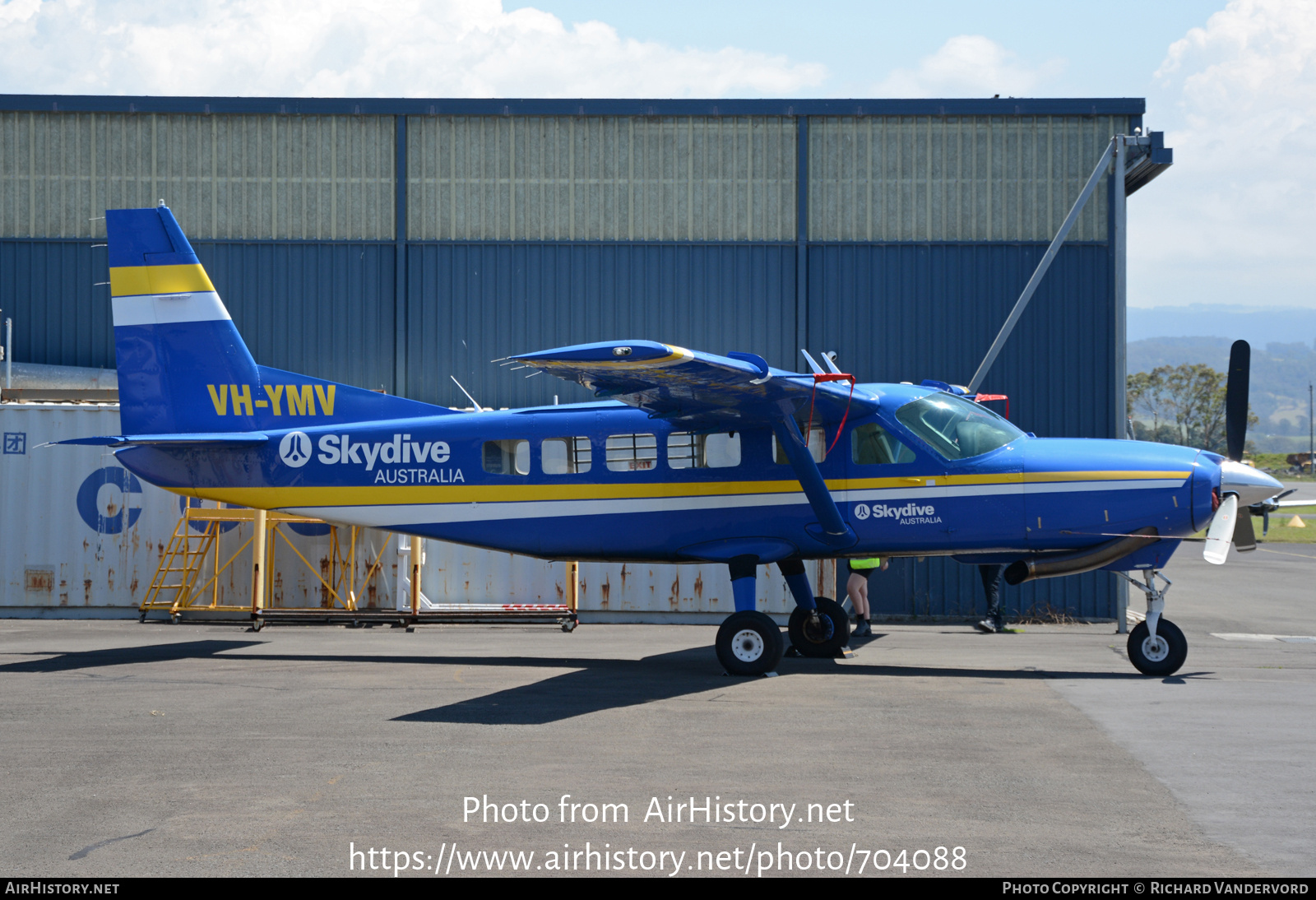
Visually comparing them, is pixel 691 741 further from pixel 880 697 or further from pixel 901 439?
pixel 901 439

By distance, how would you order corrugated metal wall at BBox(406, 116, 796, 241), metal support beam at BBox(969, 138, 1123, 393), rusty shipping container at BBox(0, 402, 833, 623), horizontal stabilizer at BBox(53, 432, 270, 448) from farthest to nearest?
corrugated metal wall at BBox(406, 116, 796, 241) < metal support beam at BBox(969, 138, 1123, 393) < rusty shipping container at BBox(0, 402, 833, 623) < horizontal stabilizer at BBox(53, 432, 270, 448)

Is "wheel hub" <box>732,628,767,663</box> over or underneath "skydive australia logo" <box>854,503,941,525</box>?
underneath

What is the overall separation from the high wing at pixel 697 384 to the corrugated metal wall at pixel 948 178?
26.9 ft

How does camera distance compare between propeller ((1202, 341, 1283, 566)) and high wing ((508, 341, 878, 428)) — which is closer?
high wing ((508, 341, 878, 428))

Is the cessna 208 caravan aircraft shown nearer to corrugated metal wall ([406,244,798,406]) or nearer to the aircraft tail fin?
the aircraft tail fin

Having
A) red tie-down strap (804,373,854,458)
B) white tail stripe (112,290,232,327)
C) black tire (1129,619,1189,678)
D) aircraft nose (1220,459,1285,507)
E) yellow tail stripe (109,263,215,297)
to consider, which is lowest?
black tire (1129,619,1189,678)

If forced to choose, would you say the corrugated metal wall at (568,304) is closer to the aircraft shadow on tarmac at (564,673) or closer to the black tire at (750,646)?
the aircraft shadow on tarmac at (564,673)

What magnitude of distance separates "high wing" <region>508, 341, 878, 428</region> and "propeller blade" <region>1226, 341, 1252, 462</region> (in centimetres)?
366

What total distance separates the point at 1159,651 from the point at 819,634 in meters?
3.47

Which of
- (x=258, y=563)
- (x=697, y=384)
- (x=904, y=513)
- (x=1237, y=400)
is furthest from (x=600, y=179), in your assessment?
(x=1237, y=400)

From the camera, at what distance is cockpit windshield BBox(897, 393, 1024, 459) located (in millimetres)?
10578

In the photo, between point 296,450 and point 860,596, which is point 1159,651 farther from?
point 296,450

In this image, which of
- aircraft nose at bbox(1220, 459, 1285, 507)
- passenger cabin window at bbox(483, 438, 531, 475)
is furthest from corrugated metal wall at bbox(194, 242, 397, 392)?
aircraft nose at bbox(1220, 459, 1285, 507)

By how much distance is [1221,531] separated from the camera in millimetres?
9703
